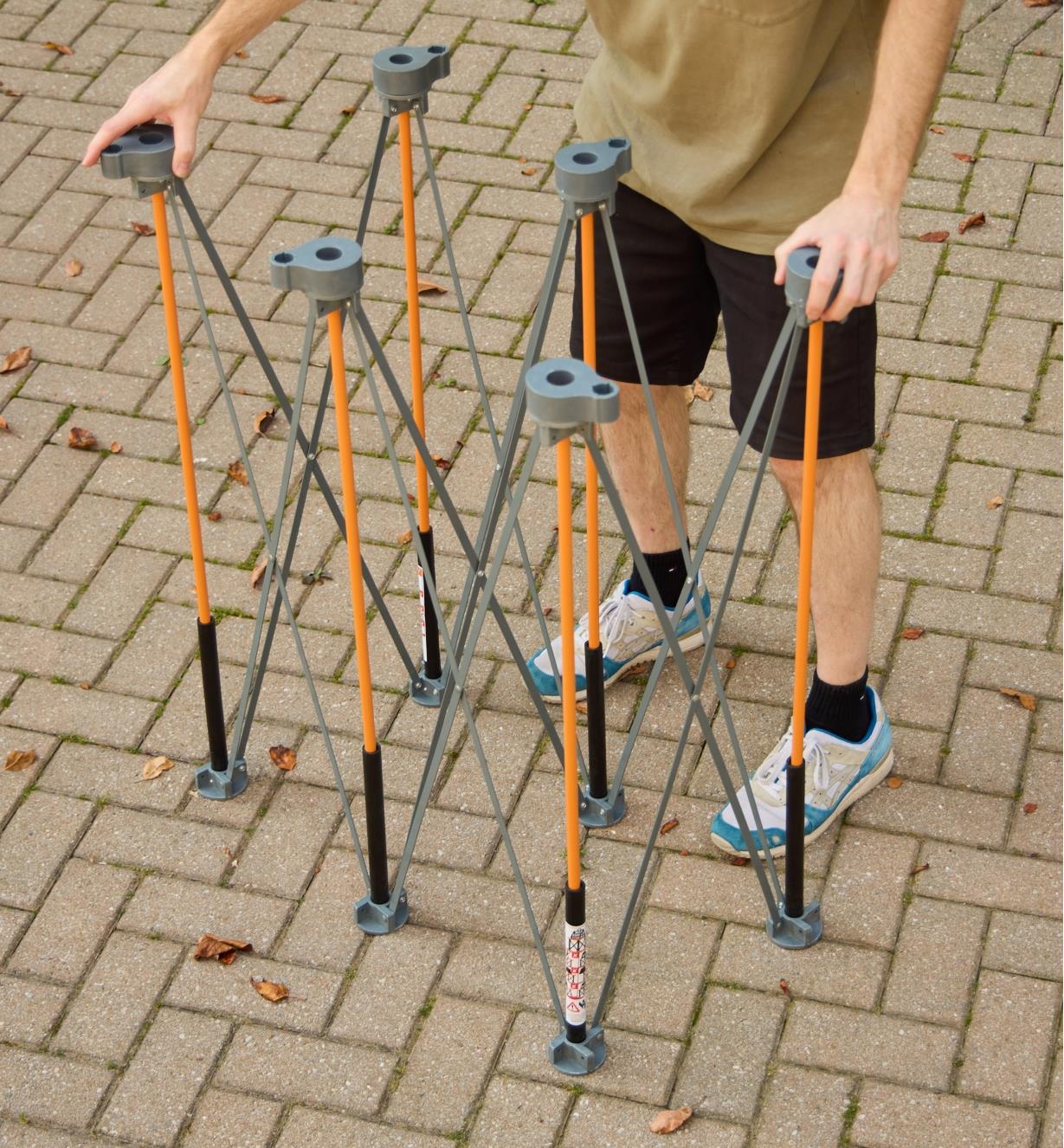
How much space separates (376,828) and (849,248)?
123 centimetres

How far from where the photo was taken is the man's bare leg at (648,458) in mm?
3291

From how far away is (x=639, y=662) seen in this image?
355cm

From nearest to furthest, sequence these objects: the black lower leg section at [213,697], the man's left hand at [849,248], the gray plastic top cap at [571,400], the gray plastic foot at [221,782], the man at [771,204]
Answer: the gray plastic top cap at [571,400] < the man's left hand at [849,248] < the man at [771,204] < the black lower leg section at [213,697] < the gray plastic foot at [221,782]

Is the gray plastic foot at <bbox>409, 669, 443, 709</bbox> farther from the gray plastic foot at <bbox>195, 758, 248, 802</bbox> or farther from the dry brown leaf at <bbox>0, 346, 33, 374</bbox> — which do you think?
the dry brown leaf at <bbox>0, 346, 33, 374</bbox>

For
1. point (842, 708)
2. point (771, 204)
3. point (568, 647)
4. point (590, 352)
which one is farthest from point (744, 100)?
point (842, 708)

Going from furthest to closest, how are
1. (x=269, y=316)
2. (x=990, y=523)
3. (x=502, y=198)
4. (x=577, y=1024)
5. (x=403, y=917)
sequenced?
(x=502, y=198) < (x=269, y=316) < (x=990, y=523) < (x=403, y=917) < (x=577, y=1024)

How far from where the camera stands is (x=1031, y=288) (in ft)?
14.6

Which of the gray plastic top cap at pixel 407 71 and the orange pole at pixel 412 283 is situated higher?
the gray plastic top cap at pixel 407 71

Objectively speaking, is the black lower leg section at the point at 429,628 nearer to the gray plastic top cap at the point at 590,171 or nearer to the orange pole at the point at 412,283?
the orange pole at the point at 412,283

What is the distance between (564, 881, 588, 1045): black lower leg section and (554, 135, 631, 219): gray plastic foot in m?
1.02

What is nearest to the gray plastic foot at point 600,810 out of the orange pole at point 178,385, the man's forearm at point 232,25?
the orange pole at point 178,385

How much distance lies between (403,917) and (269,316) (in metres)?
1.92

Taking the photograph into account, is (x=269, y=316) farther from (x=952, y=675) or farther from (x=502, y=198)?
(x=952, y=675)

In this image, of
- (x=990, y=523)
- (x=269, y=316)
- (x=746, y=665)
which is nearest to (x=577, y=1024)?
(x=746, y=665)
